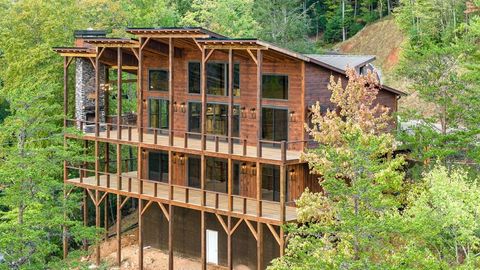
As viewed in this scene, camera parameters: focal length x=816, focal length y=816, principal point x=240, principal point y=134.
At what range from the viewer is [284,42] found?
70.4 metres

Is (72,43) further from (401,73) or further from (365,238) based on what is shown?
(365,238)

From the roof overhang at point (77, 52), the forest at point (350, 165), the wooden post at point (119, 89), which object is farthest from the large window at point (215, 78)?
the roof overhang at point (77, 52)

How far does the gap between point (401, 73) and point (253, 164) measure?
7.68 m

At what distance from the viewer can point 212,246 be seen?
38062mm

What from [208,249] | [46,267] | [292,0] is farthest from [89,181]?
[292,0]

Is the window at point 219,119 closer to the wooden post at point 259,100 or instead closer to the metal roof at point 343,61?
the wooden post at point 259,100

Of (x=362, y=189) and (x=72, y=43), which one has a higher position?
(x=72, y=43)

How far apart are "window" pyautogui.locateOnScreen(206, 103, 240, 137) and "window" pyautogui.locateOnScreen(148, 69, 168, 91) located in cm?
355

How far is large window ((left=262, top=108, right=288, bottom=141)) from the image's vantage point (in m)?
35.5

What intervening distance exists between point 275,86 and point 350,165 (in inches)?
429

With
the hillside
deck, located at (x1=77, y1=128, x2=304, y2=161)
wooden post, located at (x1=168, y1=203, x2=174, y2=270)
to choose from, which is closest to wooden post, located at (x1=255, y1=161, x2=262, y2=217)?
deck, located at (x1=77, y1=128, x2=304, y2=161)

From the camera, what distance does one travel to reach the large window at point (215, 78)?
37.3 meters

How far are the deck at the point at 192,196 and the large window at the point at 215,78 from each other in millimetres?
4749

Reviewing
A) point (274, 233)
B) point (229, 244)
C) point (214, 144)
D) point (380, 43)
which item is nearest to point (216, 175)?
point (214, 144)
